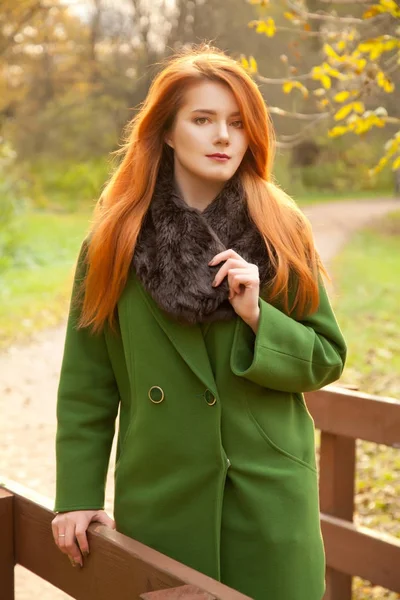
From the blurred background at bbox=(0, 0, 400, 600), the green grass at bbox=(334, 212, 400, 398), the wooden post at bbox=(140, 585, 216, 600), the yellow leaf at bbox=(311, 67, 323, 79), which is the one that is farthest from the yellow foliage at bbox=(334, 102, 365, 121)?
the green grass at bbox=(334, 212, 400, 398)

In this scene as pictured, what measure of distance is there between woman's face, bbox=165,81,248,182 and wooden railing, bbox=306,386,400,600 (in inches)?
46.9

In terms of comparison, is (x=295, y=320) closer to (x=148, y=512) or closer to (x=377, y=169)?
(x=148, y=512)

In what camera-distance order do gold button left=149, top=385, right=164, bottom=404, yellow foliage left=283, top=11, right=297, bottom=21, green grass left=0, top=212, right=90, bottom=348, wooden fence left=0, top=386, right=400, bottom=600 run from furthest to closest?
green grass left=0, top=212, right=90, bottom=348, yellow foliage left=283, top=11, right=297, bottom=21, gold button left=149, top=385, right=164, bottom=404, wooden fence left=0, top=386, right=400, bottom=600

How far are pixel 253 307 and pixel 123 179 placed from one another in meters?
0.54

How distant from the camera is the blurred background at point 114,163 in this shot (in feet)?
21.9

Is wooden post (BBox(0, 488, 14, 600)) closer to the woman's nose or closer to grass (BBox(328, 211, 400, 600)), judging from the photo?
the woman's nose

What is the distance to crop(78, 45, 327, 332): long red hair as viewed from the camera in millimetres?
2039

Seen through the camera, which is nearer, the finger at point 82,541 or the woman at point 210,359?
the finger at point 82,541

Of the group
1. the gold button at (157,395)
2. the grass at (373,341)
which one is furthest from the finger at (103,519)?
the grass at (373,341)

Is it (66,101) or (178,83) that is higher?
(66,101)

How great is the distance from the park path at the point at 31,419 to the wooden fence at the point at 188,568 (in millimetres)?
1641

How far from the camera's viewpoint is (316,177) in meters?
35.9

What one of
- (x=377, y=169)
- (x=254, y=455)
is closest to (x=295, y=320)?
(x=254, y=455)

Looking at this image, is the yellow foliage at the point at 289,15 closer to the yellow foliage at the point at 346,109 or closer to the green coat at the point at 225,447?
the yellow foliage at the point at 346,109
